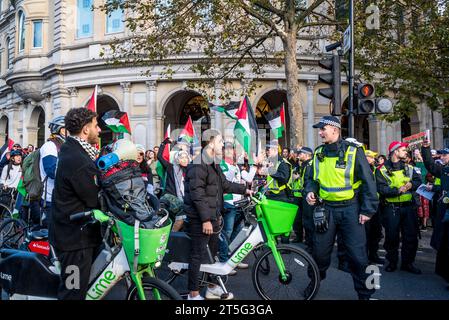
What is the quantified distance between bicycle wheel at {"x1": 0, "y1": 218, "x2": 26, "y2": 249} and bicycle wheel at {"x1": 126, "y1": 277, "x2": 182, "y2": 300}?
149 inches

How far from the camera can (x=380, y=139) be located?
22.9 metres

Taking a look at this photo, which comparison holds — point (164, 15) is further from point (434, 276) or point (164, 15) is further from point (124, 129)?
point (434, 276)

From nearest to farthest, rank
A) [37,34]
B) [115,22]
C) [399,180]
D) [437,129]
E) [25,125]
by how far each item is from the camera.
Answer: [399,180], [115,22], [437,129], [37,34], [25,125]

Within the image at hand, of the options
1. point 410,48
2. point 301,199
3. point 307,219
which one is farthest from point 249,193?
point 410,48

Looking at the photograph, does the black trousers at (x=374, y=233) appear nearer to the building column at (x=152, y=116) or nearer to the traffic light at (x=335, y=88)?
the traffic light at (x=335, y=88)

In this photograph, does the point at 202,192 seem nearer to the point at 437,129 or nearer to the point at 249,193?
the point at 249,193

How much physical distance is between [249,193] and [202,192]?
591 millimetres

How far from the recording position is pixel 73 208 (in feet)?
11.6

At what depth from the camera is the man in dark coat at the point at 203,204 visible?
4.80 m

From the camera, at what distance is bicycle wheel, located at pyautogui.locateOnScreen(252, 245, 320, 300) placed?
15.4ft

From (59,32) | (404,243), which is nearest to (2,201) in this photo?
(404,243)

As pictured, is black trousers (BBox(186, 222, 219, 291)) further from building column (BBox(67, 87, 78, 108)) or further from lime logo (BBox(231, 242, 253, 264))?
building column (BBox(67, 87, 78, 108))

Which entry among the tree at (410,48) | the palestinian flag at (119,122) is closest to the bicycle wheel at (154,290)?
the palestinian flag at (119,122)

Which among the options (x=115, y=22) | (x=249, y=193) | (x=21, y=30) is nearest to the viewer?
(x=249, y=193)
